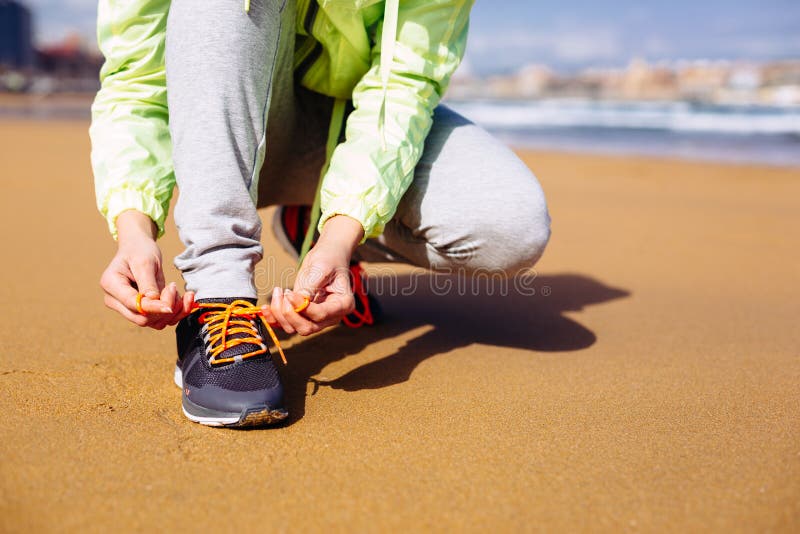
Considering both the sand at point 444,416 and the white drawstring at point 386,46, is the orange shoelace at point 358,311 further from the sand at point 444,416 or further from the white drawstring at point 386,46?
the white drawstring at point 386,46

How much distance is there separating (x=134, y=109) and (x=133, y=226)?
0.88 ft

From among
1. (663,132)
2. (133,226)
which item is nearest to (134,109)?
(133,226)

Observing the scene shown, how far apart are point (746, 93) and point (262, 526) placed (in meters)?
24.8

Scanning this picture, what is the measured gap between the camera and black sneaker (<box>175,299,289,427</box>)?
989 millimetres

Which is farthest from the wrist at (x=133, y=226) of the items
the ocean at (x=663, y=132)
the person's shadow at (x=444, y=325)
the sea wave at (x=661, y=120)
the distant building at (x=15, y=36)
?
the distant building at (x=15, y=36)

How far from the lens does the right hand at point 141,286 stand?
97 centimetres

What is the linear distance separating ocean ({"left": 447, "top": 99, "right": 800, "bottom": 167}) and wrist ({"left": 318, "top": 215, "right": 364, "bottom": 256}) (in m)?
6.11

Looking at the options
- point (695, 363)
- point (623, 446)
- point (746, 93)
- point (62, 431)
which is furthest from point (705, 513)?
point (746, 93)

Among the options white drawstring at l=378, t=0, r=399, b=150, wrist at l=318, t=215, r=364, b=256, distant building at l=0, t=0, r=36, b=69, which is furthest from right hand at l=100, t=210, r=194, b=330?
distant building at l=0, t=0, r=36, b=69

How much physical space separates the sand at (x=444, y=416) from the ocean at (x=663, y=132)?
5335 mm

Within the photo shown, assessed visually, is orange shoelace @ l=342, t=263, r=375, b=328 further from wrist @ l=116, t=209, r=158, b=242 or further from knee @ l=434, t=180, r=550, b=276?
wrist @ l=116, t=209, r=158, b=242

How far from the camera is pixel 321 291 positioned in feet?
3.33

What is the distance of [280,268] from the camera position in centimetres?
213

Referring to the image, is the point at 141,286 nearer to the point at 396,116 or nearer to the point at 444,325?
the point at 396,116
